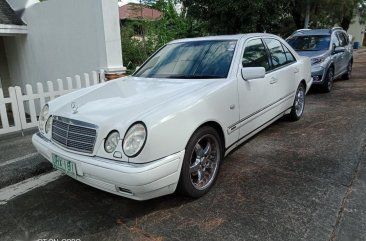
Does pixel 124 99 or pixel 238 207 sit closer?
pixel 238 207

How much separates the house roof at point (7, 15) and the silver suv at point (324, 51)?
7.85m

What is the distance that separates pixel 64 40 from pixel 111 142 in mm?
6159

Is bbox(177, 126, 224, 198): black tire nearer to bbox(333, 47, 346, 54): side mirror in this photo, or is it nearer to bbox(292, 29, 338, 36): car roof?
bbox(333, 47, 346, 54): side mirror

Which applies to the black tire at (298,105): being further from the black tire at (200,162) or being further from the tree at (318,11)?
the tree at (318,11)

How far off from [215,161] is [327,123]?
310 cm

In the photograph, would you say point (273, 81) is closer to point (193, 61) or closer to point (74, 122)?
point (193, 61)

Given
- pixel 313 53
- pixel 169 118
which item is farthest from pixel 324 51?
pixel 169 118

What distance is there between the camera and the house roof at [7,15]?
29.3ft

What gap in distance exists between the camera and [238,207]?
3.01 meters

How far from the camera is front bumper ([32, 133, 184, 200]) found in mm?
2506

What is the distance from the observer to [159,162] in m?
2.59

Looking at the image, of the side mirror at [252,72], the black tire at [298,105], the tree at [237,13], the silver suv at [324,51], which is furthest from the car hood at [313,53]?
the side mirror at [252,72]

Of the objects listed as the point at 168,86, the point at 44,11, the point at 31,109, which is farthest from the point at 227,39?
the point at 44,11

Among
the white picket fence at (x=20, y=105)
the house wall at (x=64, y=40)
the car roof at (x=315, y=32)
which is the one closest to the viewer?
the white picket fence at (x=20, y=105)
